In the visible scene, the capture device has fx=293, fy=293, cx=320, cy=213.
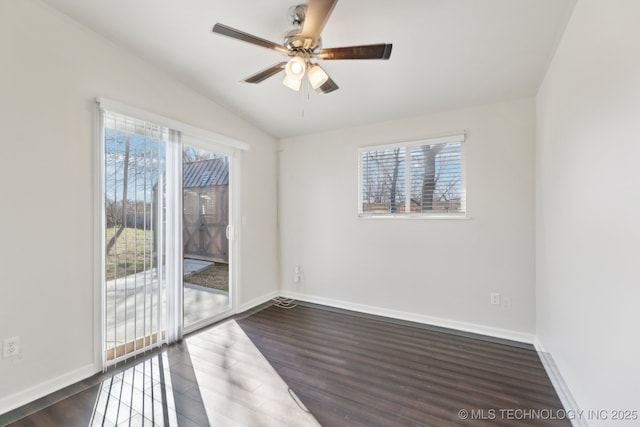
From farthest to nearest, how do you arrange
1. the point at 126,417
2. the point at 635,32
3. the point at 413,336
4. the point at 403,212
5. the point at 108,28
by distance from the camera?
the point at 403,212, the point at 413,336, the point at 108,28, the point at 126,417, the point at 635,32

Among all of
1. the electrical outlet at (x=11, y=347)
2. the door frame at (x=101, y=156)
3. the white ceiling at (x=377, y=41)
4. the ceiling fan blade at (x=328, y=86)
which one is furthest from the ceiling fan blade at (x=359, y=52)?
the electrical outlet at (x=11, y=347)

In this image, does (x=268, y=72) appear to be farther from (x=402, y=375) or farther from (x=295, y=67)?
(x=402, y=375)

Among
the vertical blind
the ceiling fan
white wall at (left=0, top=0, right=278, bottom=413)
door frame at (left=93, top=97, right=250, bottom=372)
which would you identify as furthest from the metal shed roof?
the ceiling fan

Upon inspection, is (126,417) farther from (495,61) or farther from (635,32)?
(495,61)

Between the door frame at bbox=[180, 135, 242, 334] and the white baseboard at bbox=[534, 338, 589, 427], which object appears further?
the door frame at bbox=[180, 135, 242, 334]

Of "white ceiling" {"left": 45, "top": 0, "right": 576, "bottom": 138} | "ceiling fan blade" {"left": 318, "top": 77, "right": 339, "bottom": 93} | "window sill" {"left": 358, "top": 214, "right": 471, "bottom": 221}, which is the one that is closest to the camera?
"white ceiling" {"left": 45, "top": 0, "right": 576, "bottom": 138}

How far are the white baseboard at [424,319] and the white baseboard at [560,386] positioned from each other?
8.8 inches

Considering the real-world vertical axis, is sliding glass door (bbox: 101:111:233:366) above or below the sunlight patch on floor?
above

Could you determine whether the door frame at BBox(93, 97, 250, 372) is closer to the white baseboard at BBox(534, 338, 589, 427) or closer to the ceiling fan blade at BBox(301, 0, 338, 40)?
the ceiling fan blade at BBox(301, 0, 338, 40)

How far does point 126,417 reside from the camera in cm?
181

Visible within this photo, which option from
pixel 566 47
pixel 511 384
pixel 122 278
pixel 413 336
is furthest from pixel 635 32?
pixel 122 278

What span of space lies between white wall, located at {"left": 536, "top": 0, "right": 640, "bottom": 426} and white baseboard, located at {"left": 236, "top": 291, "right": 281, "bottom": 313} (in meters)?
3.13

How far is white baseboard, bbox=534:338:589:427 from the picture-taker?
1.73 m

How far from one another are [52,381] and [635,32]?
375 cm
